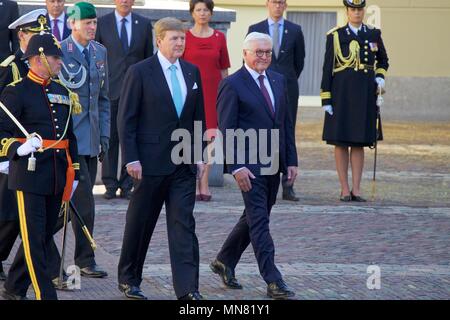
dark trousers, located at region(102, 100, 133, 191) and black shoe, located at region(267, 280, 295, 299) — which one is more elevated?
dark trousers, located at region(102, 100, 133, 191)

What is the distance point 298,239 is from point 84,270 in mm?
2467

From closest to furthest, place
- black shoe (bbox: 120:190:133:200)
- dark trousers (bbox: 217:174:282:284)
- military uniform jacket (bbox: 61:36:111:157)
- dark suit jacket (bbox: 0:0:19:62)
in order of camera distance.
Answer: dark trousers (bbox: 217:174:282:284) → military uniform jacket (bbox: 61:36:111:157) → dark suit jacket (bbox: 0:0:19:62) → black shoe (bbox: 120:190:133:200)

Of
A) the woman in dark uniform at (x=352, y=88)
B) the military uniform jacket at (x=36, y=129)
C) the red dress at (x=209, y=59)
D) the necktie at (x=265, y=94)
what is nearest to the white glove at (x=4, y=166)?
the military uniform jacket at (x=36, y=129)

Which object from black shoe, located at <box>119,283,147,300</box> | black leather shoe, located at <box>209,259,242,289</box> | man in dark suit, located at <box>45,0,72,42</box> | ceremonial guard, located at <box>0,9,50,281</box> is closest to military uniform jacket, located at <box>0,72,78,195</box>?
ceremonial guard, located at <box>0,9,50,281</box>

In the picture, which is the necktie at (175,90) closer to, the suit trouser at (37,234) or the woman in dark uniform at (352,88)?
the suit trouser at (37,234)

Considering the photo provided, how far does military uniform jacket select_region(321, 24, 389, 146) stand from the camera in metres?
13.4

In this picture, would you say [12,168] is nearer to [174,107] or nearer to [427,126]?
[174,107]

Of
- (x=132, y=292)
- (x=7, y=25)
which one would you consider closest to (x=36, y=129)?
(x=132, y=292)

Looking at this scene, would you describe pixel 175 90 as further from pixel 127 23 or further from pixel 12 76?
pixel 127 23

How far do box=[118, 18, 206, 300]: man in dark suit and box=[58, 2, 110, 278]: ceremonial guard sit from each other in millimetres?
781

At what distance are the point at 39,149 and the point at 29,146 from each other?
4.6 inches

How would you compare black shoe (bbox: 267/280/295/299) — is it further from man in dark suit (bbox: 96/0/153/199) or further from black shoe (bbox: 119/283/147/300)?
man in dark suit (bbox: 96/0/153/199)

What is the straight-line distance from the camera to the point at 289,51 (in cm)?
1345

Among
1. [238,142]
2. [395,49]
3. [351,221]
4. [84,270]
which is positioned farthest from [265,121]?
[395,49]
